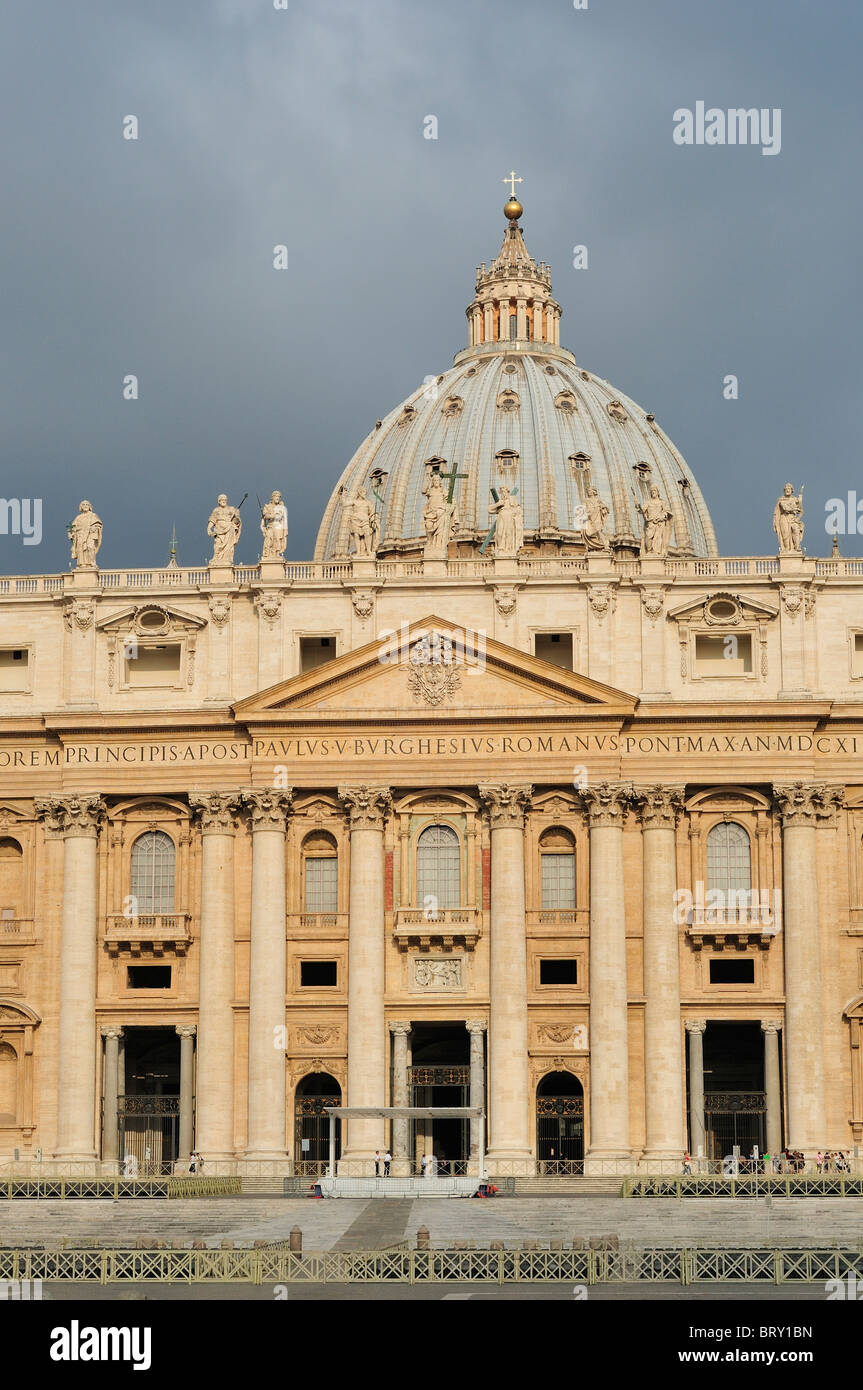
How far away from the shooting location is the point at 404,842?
283 feet

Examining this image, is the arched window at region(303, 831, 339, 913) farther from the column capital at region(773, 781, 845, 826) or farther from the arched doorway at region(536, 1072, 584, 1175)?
the column capital at region(773, 781, 845, 826)

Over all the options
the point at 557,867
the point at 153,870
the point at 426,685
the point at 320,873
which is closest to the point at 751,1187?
the point at 557,867

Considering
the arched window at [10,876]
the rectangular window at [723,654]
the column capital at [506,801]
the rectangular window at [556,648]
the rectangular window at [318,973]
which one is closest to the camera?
the column capital at [506,801]

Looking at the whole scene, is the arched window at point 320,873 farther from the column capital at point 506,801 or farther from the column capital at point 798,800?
the column capital at point 798,800

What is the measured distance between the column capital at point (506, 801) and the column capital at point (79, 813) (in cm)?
1424

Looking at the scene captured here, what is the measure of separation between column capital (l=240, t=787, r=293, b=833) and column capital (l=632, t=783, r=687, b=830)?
41.9ft

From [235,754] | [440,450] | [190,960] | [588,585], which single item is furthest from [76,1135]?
[440,450]

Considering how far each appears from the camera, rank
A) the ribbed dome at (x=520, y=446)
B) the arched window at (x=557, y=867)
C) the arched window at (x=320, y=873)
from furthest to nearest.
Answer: the ribbed dome at (x=520, y=446) < the arched window at (x=320, y=873) < the arched window at (x=557, y=867)

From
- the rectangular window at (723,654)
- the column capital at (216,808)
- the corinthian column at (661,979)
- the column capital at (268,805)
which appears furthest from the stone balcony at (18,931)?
the rectangular window at (723,654)

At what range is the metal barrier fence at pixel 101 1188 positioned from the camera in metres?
71.2

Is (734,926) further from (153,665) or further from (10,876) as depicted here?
(10,876)

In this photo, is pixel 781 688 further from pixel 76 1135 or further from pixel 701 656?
pixel 76 1135

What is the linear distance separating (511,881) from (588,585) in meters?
11.3

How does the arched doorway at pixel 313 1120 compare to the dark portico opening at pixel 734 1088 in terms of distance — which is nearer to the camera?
the arched doorway at pixel 313 1120
